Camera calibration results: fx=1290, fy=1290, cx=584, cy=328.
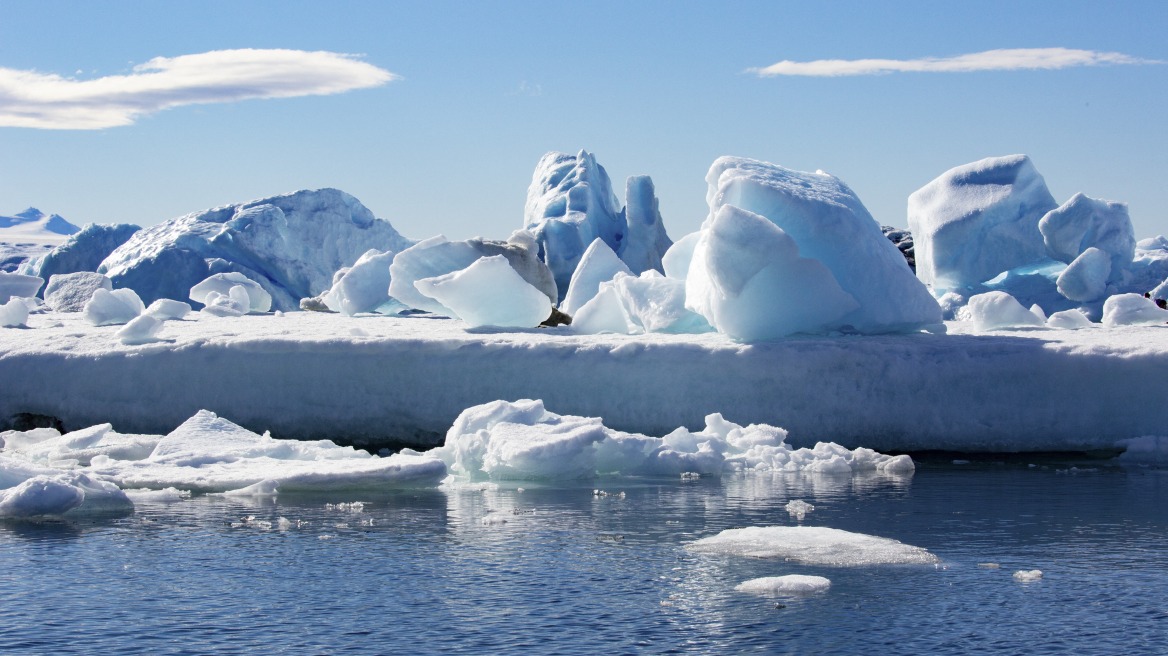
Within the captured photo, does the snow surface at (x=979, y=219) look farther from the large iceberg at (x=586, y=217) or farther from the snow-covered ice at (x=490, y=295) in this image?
the snow-covered ice at (x=490, y=295)

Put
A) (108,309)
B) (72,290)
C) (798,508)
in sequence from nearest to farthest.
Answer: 1. (798,508)
2. (108,309)
3. (72,290)

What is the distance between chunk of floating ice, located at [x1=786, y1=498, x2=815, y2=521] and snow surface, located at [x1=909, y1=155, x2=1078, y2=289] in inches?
472

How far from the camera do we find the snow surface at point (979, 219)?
58.1 feet

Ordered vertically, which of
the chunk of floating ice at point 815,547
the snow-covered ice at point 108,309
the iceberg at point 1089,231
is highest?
the iceberg at point 1089,231

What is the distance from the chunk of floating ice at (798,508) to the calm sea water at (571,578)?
0.06 meters

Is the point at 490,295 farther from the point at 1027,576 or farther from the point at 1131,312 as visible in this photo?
the point at 1027,576

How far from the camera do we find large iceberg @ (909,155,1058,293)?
1772cm

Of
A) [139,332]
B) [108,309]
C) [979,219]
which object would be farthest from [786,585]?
[979,219]

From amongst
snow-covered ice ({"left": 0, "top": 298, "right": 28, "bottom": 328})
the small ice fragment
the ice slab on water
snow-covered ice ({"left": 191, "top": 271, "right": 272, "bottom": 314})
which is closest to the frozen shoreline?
the small ice fragment

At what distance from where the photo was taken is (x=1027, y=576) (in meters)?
5.02

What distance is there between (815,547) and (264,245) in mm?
19800

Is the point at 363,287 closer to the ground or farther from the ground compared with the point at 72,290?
closer to the ground

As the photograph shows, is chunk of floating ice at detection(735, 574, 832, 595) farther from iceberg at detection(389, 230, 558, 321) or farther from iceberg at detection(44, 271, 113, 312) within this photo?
iceberg at detection(44, 271, 113, 312)

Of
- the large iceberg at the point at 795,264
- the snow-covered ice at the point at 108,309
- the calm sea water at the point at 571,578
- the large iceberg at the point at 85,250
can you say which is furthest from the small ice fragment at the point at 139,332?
the large iceberg at the point at 85,250
